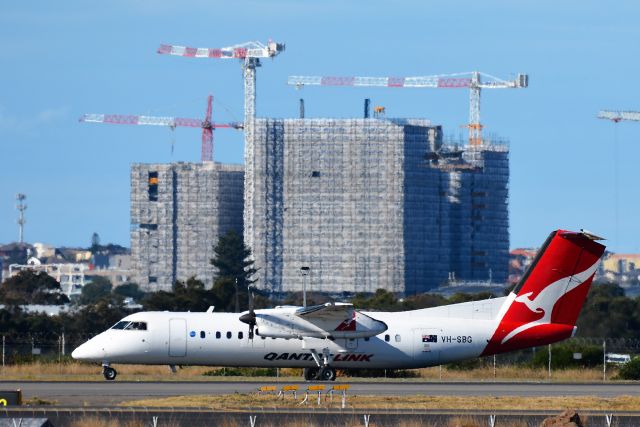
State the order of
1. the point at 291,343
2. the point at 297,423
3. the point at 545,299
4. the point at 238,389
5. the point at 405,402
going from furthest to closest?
the point at 545,299
the point at 291,343
the point at 238,389
the point at 405,402
the point at 297,423

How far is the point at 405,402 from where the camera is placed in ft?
146

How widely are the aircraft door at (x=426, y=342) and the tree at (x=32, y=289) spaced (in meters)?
93.2

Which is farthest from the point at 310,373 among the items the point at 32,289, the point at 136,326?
the point at 32,289

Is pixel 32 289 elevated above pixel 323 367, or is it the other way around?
pixel 32 289

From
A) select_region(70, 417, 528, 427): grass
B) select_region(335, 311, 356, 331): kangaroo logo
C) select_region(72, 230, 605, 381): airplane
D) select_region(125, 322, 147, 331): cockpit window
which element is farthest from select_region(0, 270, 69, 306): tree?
select_region(70, 417, 528, 427): grass

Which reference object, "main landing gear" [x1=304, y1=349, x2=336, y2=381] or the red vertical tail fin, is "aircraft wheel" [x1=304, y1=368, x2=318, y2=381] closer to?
"main landing gear" [x1=304, y1=349, x2=336, y2=381]

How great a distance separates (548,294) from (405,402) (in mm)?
12555

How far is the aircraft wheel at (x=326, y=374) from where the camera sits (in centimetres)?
5491

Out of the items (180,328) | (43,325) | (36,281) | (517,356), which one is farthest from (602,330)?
(36,281)

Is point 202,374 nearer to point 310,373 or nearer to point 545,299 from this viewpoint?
point 310,373

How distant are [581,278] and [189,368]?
61.9 ft

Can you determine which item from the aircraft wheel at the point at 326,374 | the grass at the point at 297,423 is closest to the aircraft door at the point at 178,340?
the aircraft wheel at the point at 326,374

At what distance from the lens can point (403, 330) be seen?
55500mm

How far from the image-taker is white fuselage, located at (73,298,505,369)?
54375mm
